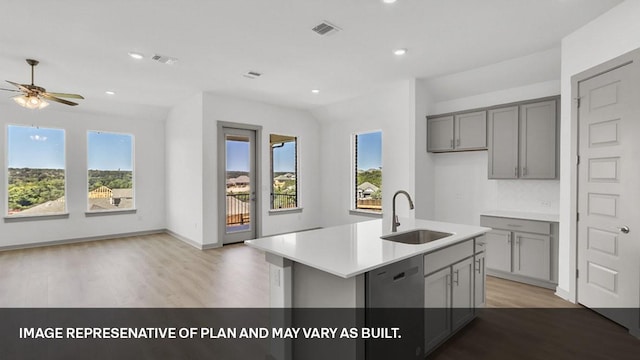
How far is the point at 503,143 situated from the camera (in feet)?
14.3

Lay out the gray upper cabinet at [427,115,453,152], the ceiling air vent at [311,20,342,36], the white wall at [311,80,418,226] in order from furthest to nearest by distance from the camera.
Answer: the white wall at [311,80,418,226] < the gray upper cabinet at [427,115,453,152] < the ceiling air vent at [311,20,342,36]

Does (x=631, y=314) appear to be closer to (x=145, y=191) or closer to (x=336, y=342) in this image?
(x=336, y=342)

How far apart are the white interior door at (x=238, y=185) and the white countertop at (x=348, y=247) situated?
3.85 metres

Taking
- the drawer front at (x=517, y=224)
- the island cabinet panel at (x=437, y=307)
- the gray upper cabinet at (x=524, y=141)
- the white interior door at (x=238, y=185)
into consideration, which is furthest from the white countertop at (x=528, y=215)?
the white interior door at (x=238, y=185)

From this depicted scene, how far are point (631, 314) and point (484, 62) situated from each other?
3142mm

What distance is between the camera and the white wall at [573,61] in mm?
2793

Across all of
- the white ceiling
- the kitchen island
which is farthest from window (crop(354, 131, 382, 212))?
the kitchen island

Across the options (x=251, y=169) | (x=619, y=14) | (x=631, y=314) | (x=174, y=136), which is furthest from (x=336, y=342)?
(x=174, y=136)

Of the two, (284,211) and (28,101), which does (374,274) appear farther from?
(284,211)

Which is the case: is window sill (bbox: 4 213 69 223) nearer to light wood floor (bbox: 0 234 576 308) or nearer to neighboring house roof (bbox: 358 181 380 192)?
light wood floor (bbox: 0 234 576 308)

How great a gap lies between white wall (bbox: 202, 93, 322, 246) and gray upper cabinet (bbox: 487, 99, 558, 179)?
12.8ft

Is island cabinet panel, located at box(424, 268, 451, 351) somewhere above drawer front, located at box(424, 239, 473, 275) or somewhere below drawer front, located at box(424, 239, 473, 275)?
below

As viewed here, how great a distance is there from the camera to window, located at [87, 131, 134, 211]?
6566 millimetres

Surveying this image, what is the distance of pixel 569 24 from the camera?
10.4 ft
